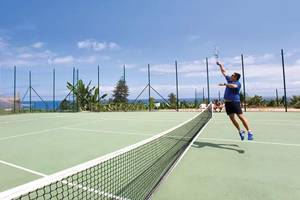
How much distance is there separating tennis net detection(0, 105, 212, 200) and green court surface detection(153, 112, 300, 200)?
20cm

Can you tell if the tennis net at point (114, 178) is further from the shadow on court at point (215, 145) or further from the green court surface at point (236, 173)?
the shadow on court at point (215, 145)

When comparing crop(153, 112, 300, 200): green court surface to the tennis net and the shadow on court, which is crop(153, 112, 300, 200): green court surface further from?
the tennis net

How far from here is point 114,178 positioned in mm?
3342

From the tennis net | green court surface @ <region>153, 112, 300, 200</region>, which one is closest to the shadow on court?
green court surface @ <region>153, 112, 300, 200</region>

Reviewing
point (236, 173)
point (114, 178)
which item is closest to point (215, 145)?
point (236, 173)

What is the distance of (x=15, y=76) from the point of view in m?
23.1

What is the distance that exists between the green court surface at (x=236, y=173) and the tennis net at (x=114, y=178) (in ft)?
0.66

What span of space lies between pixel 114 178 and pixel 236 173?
1.72 meters

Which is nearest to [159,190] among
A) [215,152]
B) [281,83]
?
[215,152]

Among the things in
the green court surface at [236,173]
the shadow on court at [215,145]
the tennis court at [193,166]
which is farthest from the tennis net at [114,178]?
the shadow on court at [215,145]

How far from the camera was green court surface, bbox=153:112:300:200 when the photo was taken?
284cm

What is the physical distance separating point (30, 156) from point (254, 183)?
4256 millimetres

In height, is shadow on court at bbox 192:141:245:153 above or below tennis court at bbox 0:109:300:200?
above

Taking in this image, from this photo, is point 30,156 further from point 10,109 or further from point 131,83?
point 10,109
